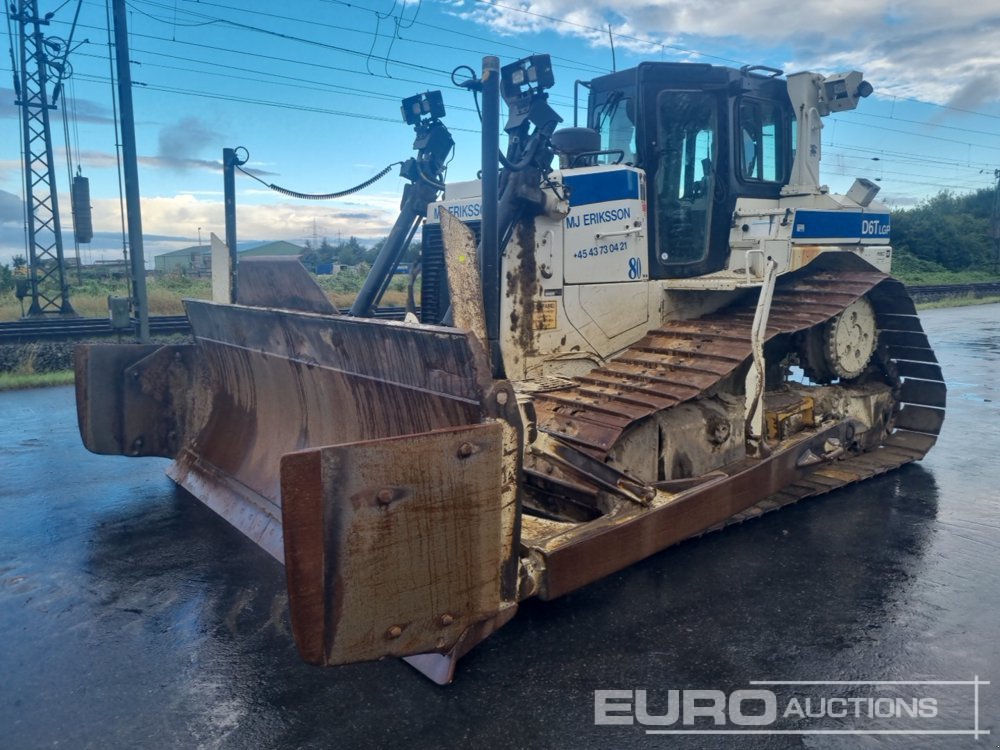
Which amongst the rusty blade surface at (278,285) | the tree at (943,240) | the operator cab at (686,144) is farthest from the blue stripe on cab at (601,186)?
the tree at (943,240)

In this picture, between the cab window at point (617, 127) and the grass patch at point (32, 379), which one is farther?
the grass patch at point (32, 379)

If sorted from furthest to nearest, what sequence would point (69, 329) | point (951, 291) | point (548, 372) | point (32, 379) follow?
point (951, 291) → point (69, 329) → point (32, 379) → point (548, 372)

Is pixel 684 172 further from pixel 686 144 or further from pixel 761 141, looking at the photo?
pixel 761 141

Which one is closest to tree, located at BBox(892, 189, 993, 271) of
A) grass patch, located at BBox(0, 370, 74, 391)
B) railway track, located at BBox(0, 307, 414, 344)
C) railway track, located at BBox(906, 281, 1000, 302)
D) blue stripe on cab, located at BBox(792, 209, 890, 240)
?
railway track, located at BBox(906, 281, 1000, 302)

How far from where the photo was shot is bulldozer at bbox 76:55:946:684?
2.89 meters

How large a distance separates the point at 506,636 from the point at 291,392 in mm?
2116

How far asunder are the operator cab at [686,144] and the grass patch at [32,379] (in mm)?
8742

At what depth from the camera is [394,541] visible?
279cm

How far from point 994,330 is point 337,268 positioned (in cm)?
3256

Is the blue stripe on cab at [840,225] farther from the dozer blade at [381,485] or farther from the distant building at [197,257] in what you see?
the distant building at [197,257]

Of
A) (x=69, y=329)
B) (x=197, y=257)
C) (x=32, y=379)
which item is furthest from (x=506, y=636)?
(x=197, y=257)

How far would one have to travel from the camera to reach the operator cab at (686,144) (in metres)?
5.77

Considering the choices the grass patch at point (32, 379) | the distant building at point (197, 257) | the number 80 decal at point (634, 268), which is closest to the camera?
the number 80 decal at point (634, 268)

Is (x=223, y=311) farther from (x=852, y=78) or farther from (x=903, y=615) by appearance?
(x=852, y=78)
